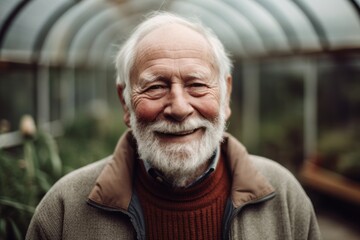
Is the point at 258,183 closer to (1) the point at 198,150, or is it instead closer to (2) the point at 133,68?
(1) the point at 198,150

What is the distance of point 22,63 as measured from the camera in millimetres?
6832

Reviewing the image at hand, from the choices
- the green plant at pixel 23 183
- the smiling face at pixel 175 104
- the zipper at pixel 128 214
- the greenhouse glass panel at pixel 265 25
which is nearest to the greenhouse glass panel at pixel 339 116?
the greenhouse glass panel at pixel 265 25

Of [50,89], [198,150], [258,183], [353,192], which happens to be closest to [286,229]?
[258,183]

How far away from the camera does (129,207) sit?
2.14 meters

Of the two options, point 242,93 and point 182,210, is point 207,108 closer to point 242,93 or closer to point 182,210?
point 182,210

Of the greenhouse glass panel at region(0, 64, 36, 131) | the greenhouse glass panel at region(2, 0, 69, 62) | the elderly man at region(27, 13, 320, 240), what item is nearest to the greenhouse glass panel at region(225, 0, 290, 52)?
the greenhouse glass panel at region(2, 0, 69, 62)

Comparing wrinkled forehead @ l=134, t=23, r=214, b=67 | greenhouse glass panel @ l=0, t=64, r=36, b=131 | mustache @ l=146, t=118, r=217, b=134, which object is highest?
wrinkled forehead @ l=134, t=23, r=214, b=67

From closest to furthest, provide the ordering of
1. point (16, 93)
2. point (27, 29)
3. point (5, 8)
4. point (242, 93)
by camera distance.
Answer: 1. point (5, 8)
2. point (16, 93)
3. point (27, 29)
4. point (242, 93)

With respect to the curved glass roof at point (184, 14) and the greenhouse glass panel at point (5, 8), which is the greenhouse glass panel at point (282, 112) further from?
the greenhouse glass panel at point (5, 8)

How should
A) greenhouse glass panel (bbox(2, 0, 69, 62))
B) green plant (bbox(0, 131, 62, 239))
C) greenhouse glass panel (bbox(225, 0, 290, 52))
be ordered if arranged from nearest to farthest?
green plant (bbox(0, 131, 62, 239)) → greenhouse glass panel (bbox(2, 0, 69, 62)) → greenhouse glass panel (bbox(225, 0, 290, 52))

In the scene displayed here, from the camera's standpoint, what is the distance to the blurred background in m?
4.33

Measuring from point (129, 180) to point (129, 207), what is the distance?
0.55 ft

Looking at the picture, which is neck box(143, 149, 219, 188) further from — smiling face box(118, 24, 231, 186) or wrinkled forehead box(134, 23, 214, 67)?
wrinkled forehead box(134, 23, 214, 67)

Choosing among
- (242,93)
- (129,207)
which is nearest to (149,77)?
(129,207)
